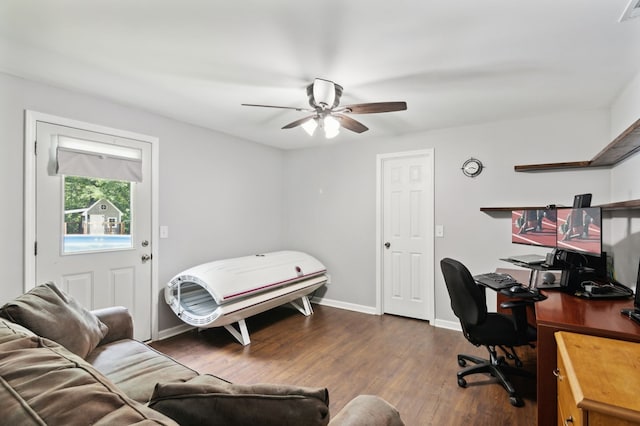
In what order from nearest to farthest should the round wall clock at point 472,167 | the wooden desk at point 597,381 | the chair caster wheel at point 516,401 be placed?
the wooden desk at point 597,381 < the chair caster wheel at point 516,401 < the round wall clock at point 472,167

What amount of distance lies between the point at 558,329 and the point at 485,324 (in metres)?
0.84

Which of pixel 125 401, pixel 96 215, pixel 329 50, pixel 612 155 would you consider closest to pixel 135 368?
pixel 125 401

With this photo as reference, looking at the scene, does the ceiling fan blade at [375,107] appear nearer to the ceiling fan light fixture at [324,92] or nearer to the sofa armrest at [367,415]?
the ceiling fan light fixture at [324,92]

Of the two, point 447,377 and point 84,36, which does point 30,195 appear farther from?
point 447,377

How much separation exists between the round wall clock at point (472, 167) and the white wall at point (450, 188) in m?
0.06

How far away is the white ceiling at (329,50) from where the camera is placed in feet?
5.15

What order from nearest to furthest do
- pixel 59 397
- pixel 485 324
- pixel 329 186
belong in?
pixel 59 397 < pixel 485 324 < pixel 329 186

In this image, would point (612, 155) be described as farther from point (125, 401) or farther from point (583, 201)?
point (125, 401)

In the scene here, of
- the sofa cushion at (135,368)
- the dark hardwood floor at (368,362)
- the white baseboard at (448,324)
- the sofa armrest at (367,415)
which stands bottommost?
the dark hardwood floor at (368,362)

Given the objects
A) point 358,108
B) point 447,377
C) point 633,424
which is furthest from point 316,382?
point 358,108

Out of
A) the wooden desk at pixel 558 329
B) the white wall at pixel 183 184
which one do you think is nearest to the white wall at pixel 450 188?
the white wall at pixel 183 184

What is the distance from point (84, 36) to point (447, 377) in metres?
3.47

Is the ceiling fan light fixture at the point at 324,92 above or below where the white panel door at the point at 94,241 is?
above

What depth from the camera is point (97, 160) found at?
9.03 ft
